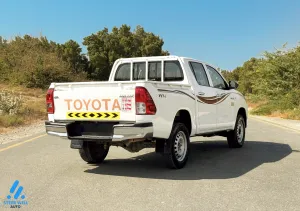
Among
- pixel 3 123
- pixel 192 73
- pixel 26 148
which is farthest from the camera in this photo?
pixel 3 123

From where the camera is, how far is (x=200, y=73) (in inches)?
347

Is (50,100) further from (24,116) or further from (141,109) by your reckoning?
(24,116)

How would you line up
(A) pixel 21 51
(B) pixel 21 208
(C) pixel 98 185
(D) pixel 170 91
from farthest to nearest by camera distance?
(A) pixel 21 51
(D) pixel 170 91
(C) pixel 98 185
(B) pixel 21 208

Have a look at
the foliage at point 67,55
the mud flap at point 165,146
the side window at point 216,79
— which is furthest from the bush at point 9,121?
the foliage at point 67,55

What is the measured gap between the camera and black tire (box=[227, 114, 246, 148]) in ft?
34.0

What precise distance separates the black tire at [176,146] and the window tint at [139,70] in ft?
5.76

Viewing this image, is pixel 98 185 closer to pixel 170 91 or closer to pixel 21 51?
pixel 170 91

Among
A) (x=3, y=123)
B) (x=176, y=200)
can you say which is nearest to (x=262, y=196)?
(x=176, y=200)

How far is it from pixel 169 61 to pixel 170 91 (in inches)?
57.7

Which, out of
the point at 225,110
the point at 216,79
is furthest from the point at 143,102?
the point at 225,110

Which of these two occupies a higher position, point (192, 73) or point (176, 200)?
point (192, 73)

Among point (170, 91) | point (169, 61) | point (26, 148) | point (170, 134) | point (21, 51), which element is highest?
point (21, 51)

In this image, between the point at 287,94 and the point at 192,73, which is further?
the point at 287,94

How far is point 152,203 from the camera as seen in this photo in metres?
→ 5.29
